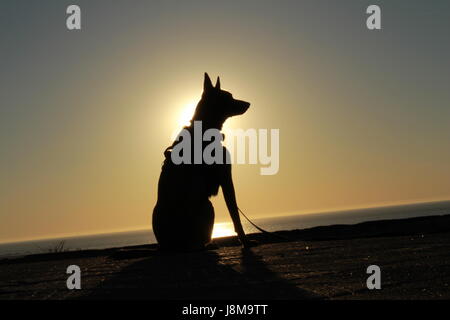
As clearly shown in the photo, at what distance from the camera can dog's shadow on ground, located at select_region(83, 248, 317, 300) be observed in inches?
142

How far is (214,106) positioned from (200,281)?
14.1 feet

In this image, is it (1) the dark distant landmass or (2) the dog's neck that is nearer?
(1) the dark distant landmass

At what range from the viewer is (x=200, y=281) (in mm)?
4277

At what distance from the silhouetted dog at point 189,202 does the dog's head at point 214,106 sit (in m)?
0.24

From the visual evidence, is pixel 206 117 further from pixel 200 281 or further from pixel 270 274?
pixel 200 281

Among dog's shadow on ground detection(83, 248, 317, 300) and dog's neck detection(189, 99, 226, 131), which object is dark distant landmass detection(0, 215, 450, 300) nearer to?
dog's shadow on ground detection(83, 248, 317, 300)

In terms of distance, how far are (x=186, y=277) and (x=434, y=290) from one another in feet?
7.14

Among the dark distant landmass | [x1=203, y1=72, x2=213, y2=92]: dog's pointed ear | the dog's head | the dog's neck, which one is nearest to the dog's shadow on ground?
the dark distant landmass

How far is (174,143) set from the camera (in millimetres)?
7523

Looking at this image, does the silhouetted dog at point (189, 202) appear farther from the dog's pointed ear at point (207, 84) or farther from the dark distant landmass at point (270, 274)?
the dog's pointed ear at point (207, 84)

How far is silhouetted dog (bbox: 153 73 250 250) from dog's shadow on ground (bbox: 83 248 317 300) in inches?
40.8

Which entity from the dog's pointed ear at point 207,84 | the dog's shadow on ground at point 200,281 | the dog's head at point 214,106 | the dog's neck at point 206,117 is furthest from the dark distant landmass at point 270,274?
the dog's pointed ear at point 207,84
